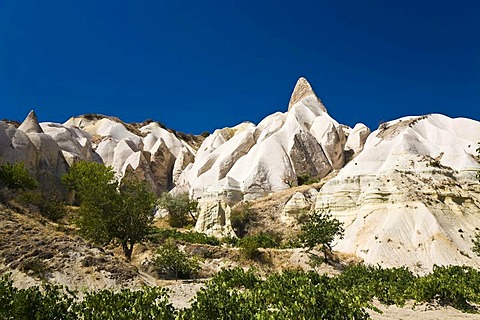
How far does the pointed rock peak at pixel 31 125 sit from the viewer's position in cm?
4138

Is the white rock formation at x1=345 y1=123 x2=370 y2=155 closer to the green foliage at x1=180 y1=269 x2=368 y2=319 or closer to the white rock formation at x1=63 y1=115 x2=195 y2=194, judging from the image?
the white rock formation at x1=63 y1=115 x2=195 y2=194

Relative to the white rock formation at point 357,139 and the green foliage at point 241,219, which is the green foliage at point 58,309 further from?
the white rock formation at point 357,139

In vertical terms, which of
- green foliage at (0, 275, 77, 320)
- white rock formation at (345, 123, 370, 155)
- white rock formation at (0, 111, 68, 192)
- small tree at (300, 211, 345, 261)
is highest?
white rock formation at (345, 123, 370, 155)

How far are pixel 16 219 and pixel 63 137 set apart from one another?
36186mm

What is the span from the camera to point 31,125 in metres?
42.0

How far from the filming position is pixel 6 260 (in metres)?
12.9

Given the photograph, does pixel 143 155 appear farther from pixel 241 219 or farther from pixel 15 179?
pixel 15 179

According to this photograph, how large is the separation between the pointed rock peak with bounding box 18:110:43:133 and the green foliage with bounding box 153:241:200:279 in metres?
31.5

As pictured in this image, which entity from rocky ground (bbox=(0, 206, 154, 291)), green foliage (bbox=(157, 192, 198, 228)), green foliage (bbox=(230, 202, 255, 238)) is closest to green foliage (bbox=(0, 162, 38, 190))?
rocky ground (bbox=(0, 206, 154, 291))

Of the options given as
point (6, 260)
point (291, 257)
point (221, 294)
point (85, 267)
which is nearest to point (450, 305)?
point (221, 294)

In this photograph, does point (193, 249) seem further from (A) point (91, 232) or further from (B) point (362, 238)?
(B) point (362, 238)

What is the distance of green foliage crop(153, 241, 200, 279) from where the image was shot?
57.6 ft

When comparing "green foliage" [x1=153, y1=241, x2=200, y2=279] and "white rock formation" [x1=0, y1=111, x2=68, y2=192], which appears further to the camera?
"white rock formation" [x1=0, y1=111, x2=68, y2=192]

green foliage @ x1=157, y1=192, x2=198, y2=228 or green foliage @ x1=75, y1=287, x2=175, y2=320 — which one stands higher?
green foliage @ x1=157, y1=192, x2=198, y2=228
